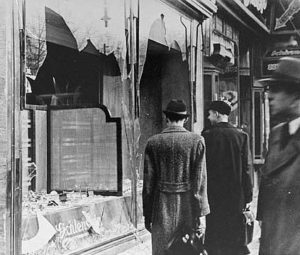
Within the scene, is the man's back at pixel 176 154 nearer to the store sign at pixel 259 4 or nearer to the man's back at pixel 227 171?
the man's back at pixel 227 171

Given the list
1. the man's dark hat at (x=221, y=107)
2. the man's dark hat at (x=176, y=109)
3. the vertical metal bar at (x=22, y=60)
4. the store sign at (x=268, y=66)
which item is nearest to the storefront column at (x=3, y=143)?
the vertical metal bar at (x=22, y=60)

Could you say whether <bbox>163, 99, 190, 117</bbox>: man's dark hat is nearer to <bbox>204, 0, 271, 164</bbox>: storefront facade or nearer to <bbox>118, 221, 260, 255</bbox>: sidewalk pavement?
<bbox>204, 0, 271, 164</bbox>: storefront facade

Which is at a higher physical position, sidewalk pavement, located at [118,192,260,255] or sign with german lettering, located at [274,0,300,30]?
sign with german lettering, located at [274,0,300,30]

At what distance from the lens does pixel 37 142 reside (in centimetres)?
466

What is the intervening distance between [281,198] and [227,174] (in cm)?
93

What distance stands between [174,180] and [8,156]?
4.05 ft

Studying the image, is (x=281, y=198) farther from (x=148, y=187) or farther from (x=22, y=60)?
(x=22, y=60)

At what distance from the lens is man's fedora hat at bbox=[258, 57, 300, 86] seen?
3.83 metres

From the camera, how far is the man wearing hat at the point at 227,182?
459cm

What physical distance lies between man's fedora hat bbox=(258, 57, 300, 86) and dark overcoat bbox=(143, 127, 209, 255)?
0.73 metres

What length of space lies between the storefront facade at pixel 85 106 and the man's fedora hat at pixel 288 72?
123 centimetres

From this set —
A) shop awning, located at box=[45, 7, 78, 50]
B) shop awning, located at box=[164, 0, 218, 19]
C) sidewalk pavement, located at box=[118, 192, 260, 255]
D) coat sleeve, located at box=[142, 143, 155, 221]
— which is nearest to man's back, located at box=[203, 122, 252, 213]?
sidewalk pavement, located at box=[118, 192, 260, 255]

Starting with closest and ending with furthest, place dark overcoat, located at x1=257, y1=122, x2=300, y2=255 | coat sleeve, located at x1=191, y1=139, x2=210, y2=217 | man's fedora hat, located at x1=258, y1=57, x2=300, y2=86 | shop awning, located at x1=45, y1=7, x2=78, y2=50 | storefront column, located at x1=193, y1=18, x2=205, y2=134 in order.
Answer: dark overcoat, located at x1=257, y1=122, x2=300, y2=255 < man's fedora hat, located at x1=258, y1=57, x2=300, y2=86 < coat sleeve, located at x1=191, y1=139, x2=210, y2=217 < shop awning, located at x1=45, y1=7, x2=78, y2=50 < storefront column, located at x1=193, y1=18, x2=205, y2=134

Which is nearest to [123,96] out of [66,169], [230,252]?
[66,169]
